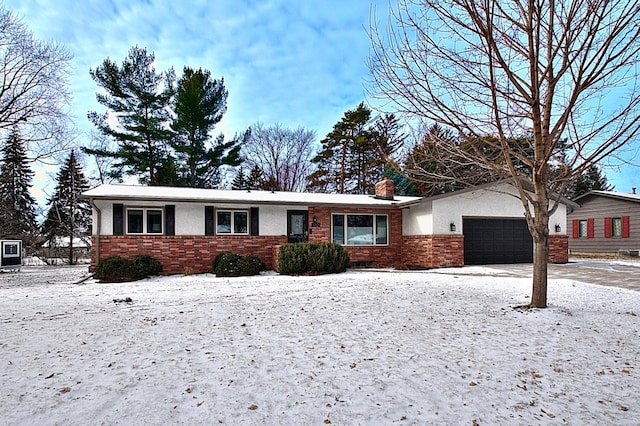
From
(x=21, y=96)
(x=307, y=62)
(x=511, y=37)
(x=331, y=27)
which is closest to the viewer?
(x=511, y=37)

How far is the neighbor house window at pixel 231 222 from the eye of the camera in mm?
12875

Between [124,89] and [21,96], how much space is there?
5945 mm

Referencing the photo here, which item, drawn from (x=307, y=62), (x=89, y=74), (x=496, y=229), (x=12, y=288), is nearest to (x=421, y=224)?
(x=496, y=229)

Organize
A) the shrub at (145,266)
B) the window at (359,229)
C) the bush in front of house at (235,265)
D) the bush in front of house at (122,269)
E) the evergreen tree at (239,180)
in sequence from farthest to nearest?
1. the evergreen tree at (239,180)
2. the window at (359,229)
3. the bush in front of house at (235,265)
4. the shrub at (145,266)
5. the bush in front of house at (122,269)

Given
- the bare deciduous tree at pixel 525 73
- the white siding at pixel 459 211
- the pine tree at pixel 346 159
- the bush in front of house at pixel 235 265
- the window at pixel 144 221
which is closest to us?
the bare deciduous tree at pixel 525 73

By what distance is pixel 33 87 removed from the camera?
1564 centimetres

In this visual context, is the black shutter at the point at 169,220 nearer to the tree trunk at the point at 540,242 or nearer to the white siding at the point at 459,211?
the white siding at the point at 459,211

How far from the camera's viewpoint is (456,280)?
9398 millimetres

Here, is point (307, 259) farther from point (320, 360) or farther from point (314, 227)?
point (320, 360)

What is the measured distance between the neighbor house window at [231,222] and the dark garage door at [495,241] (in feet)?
27.7

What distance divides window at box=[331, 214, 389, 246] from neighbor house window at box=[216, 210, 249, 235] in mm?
3459

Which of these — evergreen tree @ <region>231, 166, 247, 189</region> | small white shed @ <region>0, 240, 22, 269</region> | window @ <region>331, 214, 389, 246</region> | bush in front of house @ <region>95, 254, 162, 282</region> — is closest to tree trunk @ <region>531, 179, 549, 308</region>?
window @ <region>331, 214, 389, 246</region>

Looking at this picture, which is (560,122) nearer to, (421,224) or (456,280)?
(456,280)

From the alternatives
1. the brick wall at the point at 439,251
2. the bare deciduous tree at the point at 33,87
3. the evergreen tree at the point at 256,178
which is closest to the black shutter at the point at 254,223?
the brick wall at the point at 439,251
